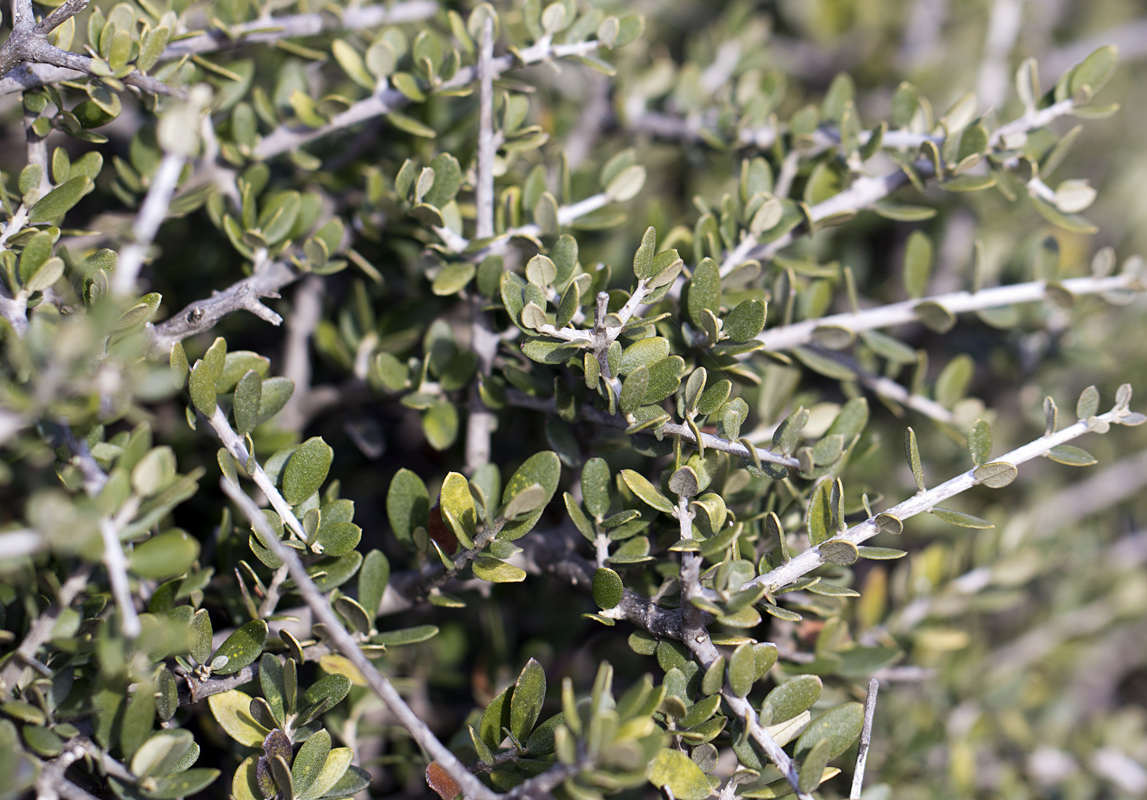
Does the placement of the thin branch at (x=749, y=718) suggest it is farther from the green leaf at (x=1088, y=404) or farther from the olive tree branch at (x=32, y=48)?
the olive tree branch at (x=32, y=48)

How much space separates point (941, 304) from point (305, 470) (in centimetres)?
96

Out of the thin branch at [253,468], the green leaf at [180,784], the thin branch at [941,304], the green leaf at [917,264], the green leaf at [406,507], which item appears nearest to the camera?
the green leaf at [180,784]

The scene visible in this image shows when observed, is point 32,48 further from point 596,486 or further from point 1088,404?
point 1088,404

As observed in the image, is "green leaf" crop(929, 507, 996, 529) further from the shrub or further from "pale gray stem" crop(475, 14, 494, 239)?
"pale gray stem" crop(475, 14, 494, 239)

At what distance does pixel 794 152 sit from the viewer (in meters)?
1.25

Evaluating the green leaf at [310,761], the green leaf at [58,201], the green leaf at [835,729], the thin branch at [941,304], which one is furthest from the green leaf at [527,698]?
the green leaf at [58,201]

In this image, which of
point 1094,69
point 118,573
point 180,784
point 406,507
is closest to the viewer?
point 118,573

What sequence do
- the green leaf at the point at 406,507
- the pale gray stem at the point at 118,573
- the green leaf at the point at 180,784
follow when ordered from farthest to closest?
the green leaf at the point at 406,507 → the green leaf at the point at 180,784 → the pale gray stem at the point at 118,573

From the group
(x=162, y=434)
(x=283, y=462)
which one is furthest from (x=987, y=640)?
(x=162, y=434)

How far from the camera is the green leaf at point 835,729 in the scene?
3.12ft

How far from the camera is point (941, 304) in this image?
1.22 metres

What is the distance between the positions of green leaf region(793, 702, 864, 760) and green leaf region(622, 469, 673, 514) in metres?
0.33

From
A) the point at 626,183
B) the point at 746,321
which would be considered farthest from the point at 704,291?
the point at 626,183

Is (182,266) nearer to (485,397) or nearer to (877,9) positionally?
(485,397)
